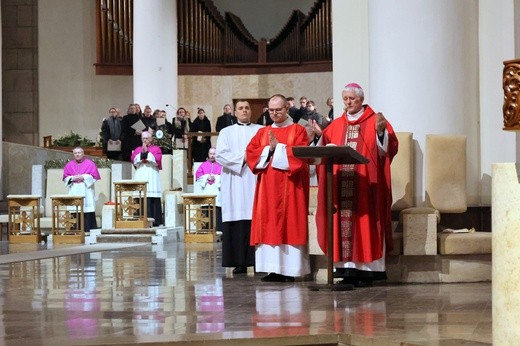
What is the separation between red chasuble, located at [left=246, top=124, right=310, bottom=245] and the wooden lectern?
816 mm

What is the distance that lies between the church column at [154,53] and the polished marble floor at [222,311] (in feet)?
48.2

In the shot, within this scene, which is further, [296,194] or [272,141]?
[296,194]

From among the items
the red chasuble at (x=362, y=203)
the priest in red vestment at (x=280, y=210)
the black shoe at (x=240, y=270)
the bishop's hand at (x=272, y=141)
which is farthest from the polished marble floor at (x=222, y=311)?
the bishop's hand at (x=272, y=141)

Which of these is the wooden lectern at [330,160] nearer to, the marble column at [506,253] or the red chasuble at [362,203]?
→ the red chasuble at [362,203]

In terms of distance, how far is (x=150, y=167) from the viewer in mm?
21203

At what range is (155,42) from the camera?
26156 millimetres

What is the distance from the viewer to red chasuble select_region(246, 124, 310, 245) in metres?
10.2

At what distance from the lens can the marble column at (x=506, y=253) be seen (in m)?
4.87

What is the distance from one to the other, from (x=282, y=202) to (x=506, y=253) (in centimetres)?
542

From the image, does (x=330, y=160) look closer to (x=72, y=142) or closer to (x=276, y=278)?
(x=276, y=278)

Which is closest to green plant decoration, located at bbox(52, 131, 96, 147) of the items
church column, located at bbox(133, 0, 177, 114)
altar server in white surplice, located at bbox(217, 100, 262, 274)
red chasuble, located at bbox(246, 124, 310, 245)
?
church column, located at bbox(133, 0, 177, 114)

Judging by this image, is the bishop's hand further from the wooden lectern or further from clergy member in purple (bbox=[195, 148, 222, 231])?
clergy member in purple (bbox=[195, 148, 222, 231])

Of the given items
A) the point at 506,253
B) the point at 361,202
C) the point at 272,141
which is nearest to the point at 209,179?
the point at 272,141

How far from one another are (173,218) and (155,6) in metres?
7.04
